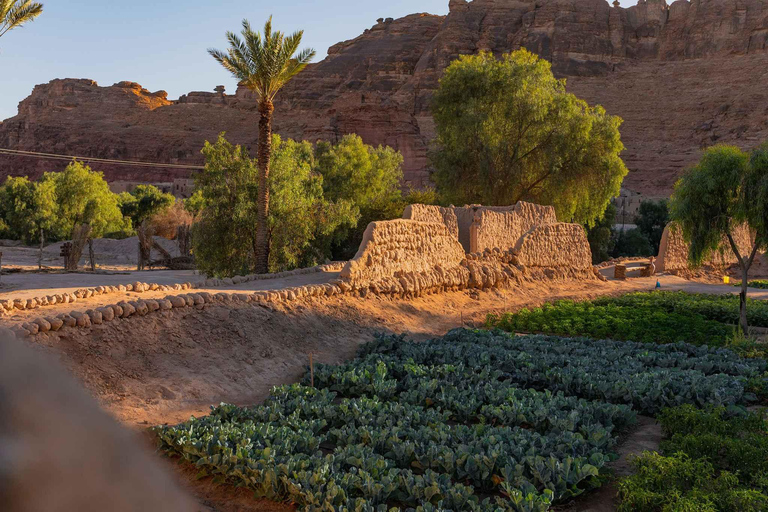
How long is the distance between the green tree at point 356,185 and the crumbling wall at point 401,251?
10087mm

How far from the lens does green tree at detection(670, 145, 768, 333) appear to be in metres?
12.7

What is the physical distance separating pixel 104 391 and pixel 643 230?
40.8 meters

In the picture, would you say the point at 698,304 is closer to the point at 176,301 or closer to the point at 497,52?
the point at 176,301

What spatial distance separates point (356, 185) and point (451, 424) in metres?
24.5

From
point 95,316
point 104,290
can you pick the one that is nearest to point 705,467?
point 95,316

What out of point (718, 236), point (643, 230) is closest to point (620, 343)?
point (718, 236)

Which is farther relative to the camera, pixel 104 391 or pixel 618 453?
pixel 104 391

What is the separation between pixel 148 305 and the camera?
9070mm

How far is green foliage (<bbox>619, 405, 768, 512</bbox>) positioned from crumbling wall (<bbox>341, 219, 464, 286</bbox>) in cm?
764

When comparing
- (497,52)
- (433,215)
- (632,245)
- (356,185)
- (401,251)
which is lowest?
(632,245)

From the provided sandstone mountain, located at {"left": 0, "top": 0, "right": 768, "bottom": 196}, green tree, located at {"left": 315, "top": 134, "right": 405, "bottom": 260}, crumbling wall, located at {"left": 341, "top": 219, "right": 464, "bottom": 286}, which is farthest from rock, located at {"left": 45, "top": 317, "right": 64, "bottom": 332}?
sandstone mountain, located at {"left": 0, "top": 0, "right": 768, "bottom": 196}

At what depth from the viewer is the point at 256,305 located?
10.7 meters

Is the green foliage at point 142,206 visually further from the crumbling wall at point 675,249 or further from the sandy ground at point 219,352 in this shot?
the sandy ground at point 219,352

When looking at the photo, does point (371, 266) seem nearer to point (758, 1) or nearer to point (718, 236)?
point (718, 236)
